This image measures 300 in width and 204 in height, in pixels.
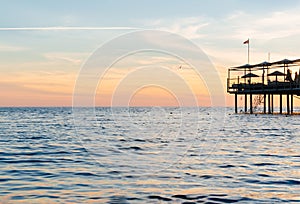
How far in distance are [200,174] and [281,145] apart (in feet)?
40.8

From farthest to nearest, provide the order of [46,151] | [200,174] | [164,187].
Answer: [46,151]
[200,174]
[164,187]

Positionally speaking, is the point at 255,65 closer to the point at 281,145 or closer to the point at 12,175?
the point at 281,145

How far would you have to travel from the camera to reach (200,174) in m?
17.0

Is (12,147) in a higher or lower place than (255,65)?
lower

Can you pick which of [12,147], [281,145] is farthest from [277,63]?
[12,147]

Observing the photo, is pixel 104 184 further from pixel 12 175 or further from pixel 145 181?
pixel 12 175

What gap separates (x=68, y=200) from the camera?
42.4 ft

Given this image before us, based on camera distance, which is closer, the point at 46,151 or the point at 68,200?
the point at 68,200

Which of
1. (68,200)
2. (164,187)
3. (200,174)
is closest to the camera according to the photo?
(68,200)

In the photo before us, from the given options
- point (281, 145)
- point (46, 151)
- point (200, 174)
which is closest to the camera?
point (200, 174)

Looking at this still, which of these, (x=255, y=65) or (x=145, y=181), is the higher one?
(x=255, y=65)

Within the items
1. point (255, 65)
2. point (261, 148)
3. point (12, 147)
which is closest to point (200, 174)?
point (261, 148)

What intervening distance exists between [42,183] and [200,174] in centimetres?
532

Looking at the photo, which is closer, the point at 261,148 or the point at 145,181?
the point at 145,181
